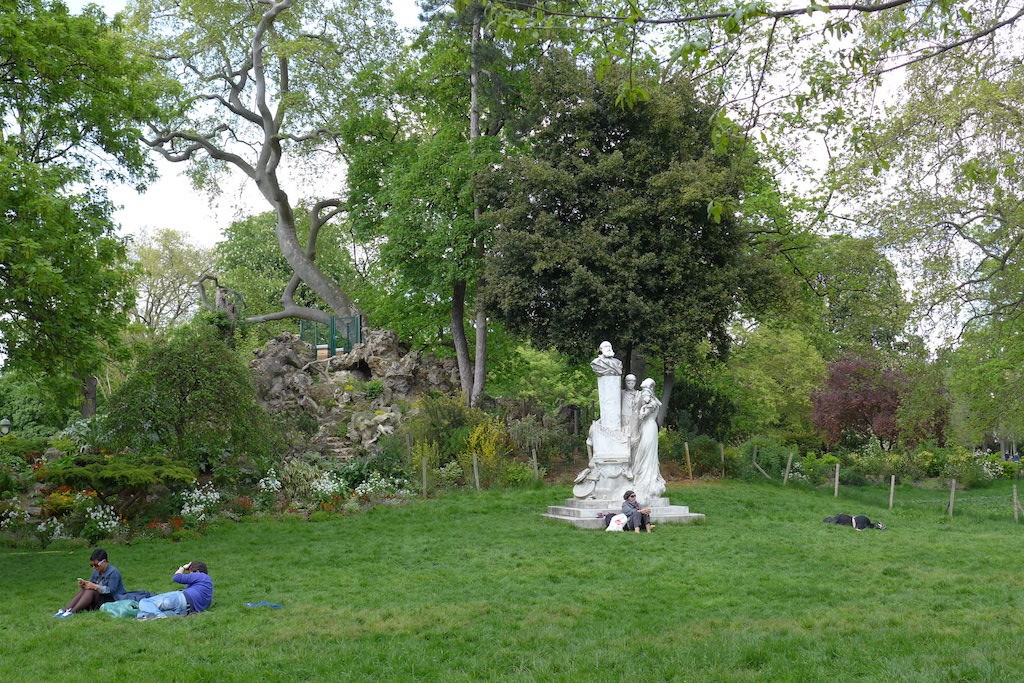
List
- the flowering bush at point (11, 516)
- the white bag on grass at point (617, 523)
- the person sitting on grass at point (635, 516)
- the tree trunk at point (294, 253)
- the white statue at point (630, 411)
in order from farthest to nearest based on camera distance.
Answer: the tree trunk at point (294, 253) → the white statue at point (630, 411) → the white bag on grass at point (617, 523) → the person sitting on grass at point (635, 516) → the flowering bush at point (11, 516)

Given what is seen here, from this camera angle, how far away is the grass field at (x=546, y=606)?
7.45 m

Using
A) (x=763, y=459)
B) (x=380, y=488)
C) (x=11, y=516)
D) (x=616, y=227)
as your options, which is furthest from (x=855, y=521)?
(x=11, y=516)

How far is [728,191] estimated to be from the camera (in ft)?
70.4

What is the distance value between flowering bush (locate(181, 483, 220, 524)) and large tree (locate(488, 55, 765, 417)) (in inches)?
333

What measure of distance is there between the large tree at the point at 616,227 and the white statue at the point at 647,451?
3989 millimetres

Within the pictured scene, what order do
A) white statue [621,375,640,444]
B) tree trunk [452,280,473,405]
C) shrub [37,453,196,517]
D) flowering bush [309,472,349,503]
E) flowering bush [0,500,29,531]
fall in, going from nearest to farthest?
shrub [37,453,196,517]
flowering bush [0,500,29,531]
white statue [621,375,640,444]
flowering bush [309,472,349,503]
tree trunk [452,280,473,405]

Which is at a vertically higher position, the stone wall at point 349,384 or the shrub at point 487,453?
the stone wall at point 349,384

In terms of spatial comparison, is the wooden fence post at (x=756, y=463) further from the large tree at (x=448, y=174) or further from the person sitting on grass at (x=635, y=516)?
the person sitting on grass at (x=635, y=516)

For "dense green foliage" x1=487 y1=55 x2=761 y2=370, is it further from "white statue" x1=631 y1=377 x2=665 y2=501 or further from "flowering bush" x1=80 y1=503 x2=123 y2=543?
"flowering bush" x1=80 y1=503 x2=123 y2=543

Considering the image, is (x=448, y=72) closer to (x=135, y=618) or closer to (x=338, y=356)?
(x=338, y=356)

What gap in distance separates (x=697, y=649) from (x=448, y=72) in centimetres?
2250

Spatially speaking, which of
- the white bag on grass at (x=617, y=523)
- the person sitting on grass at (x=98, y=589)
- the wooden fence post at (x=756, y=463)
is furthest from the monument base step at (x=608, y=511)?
the person sitting on grass at (x=98, y=589)

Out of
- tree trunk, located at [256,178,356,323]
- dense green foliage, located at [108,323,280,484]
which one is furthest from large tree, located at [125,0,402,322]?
dense green foliage, located at [108,323,280,484]

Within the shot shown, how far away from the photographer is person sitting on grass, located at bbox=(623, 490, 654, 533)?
16344 mm
